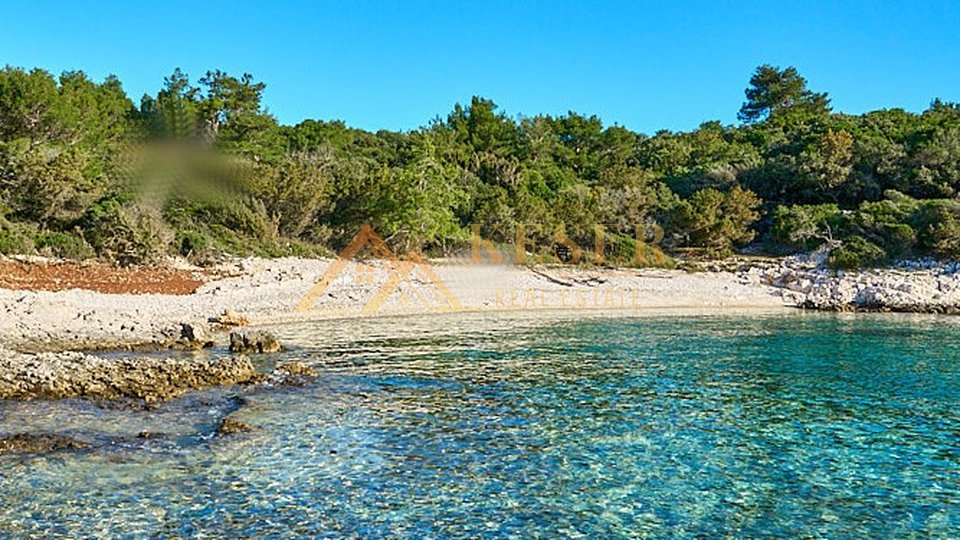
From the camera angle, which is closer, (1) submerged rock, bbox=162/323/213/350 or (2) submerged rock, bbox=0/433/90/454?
Answer: (2) submerged rock, bbox=0/433/90/454

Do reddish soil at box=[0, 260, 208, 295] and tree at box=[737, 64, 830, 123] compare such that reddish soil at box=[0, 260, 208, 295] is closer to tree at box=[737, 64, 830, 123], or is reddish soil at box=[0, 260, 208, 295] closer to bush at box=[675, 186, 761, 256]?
bush at box=[675, 186, 761, 256]

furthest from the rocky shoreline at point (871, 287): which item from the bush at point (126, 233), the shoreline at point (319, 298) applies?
the bush at point (126, 233)

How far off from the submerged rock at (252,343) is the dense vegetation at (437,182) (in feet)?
35.8

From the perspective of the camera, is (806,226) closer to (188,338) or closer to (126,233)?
(126,233)

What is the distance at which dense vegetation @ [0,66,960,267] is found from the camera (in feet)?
87.1

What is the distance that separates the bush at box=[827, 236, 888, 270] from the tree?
49903 mm

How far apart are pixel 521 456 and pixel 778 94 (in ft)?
276

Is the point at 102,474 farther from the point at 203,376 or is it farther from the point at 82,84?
the point at 82,84

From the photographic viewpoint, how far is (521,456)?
8859mm

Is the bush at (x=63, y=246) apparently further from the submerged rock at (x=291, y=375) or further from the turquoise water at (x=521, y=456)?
the submerged rock at (x=291, y=375)

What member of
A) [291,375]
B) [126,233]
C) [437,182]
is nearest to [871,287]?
[437,182]

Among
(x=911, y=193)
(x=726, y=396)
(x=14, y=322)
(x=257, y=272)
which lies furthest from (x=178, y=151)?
(x=911, y=193)

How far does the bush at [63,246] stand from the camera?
24.7 meters

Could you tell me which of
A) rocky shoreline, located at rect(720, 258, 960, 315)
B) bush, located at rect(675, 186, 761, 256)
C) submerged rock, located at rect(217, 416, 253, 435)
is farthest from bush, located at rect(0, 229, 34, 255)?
bush, located at rect(675, 186, 761, 256)
